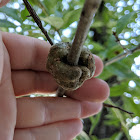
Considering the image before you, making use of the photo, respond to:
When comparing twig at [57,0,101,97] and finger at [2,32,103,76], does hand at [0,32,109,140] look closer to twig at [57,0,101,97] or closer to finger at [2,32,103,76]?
finger at [2,32,103,76]

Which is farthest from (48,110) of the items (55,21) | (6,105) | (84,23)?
(84,23)

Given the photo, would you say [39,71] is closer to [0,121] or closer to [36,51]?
[36,51]

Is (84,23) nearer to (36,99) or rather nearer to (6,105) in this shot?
(6,105)

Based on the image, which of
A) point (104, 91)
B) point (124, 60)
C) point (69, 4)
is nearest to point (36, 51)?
point (104, 91)

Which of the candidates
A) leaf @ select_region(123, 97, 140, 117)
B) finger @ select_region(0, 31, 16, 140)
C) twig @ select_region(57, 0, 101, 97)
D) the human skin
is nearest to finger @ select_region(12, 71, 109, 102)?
the human skin

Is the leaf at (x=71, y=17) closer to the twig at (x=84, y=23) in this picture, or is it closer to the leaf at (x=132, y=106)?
the twig at (x=84, y=23)

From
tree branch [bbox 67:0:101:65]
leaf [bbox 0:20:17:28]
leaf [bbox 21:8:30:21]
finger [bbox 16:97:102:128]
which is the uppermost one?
tree branch [bbox 67:0:101:65]
